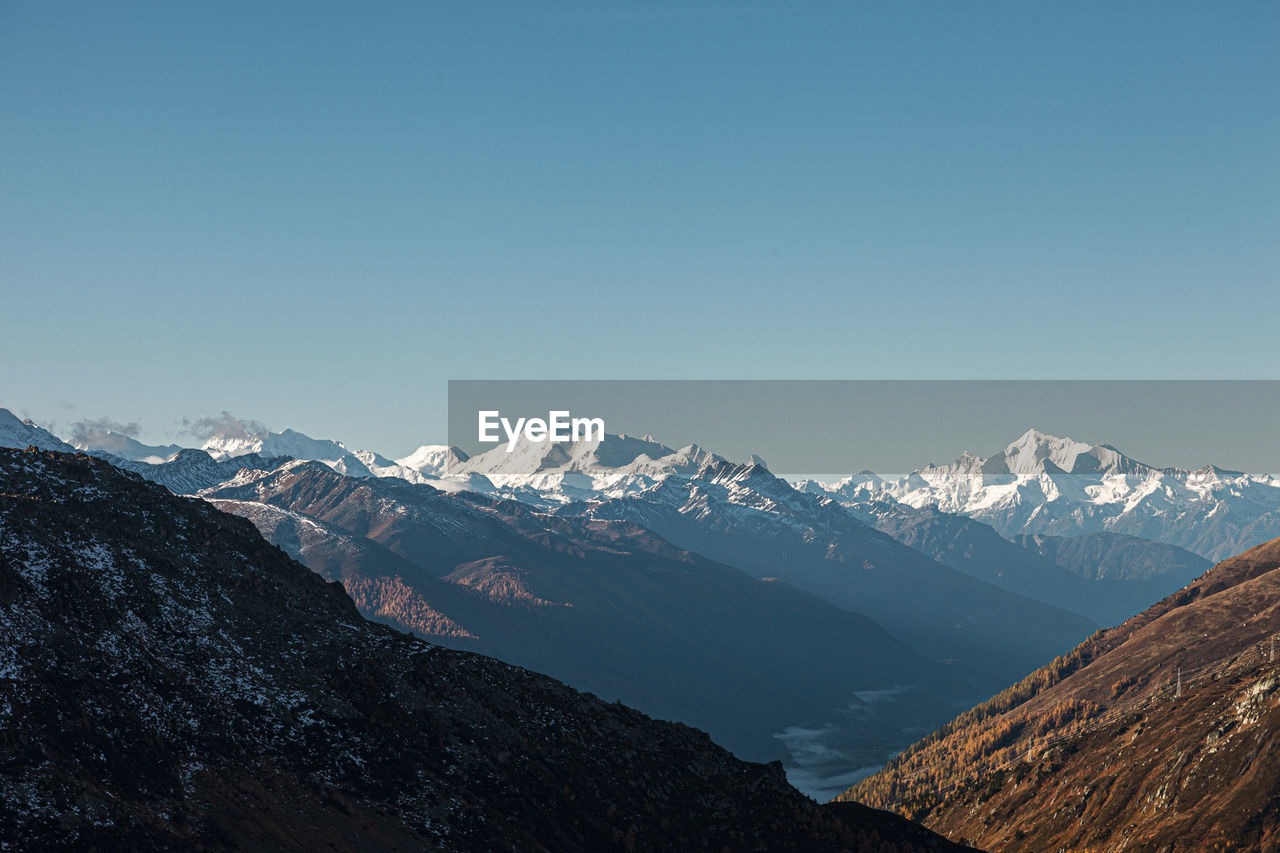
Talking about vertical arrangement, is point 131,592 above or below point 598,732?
above

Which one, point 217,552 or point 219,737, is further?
point 217,552

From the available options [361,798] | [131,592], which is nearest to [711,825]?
[361,798]

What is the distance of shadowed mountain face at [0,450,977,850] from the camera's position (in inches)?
3263

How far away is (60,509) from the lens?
414 feet

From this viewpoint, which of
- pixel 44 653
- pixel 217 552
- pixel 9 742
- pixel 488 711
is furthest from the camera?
pixel 217 552

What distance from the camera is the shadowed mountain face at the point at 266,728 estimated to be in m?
82.9

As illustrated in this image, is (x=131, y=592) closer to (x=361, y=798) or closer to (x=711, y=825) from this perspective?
(x=361, y=798)

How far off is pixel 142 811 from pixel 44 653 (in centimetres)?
2340

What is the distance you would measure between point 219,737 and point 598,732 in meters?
50.1

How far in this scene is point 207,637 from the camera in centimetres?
11431

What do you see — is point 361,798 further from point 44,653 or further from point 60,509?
point 60,509

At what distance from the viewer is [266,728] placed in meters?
102

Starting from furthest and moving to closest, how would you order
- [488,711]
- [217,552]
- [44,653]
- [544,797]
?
[217,552]
[488,711]
[544,797]
[44,653]

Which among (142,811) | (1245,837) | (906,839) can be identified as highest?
(142,811)
